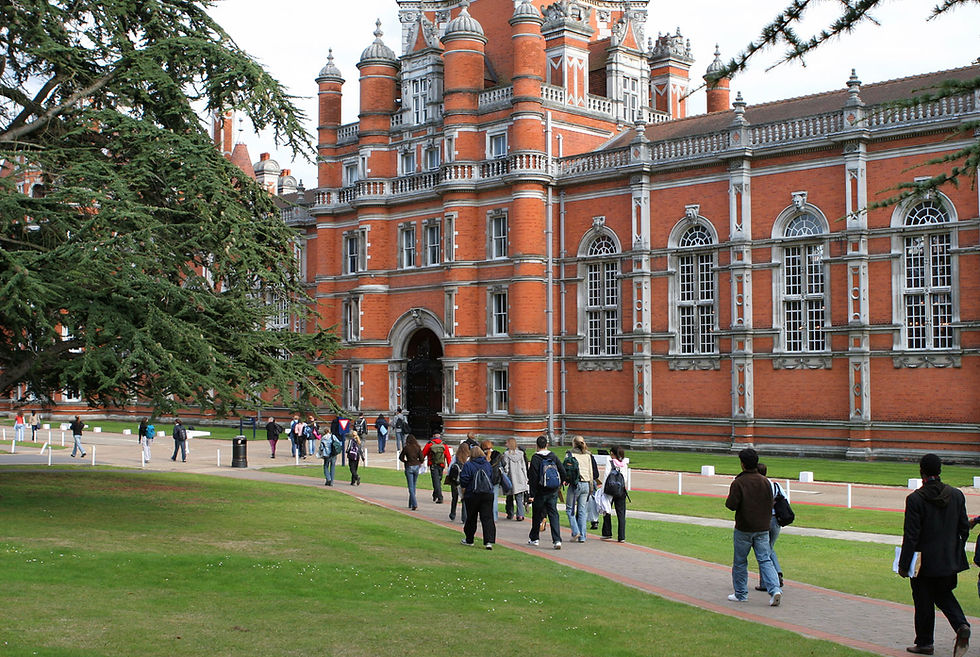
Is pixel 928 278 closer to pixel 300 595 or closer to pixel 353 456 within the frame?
pixel 353 456

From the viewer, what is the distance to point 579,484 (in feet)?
60.9

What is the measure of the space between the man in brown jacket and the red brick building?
21202 mm

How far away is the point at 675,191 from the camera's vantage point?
41.5m

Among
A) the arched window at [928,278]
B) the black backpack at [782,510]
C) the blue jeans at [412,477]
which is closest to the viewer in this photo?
the black backpack at [782,510]

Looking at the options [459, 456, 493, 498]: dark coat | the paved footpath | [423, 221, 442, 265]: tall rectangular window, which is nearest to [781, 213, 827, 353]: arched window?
the paved footpath

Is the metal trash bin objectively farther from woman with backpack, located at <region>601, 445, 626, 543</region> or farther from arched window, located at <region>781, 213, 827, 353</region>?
arched window, located at <region>781, 213, 827, 353</region>

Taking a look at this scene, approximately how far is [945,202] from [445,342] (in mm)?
22063

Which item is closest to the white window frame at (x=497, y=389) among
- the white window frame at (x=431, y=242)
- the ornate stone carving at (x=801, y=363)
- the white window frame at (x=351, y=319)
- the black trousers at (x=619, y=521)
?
the white window frame at (x=431, y=242)

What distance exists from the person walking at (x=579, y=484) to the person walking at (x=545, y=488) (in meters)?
0.39

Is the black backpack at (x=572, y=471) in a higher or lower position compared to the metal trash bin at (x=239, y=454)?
higher

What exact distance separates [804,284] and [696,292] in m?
4.54

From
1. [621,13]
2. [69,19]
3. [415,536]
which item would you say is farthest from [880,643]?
[621,13]

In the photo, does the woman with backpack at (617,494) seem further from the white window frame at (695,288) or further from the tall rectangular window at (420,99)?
the tall rectangular window at (420,99)

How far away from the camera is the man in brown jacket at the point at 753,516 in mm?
12828
